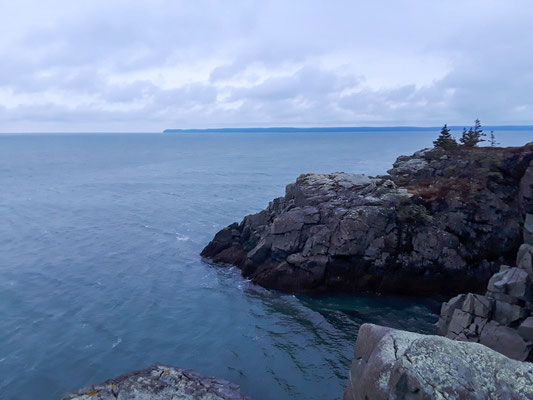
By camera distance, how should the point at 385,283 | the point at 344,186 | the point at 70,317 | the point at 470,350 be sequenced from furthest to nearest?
the point at 344,186
the point at 385,283
the point at 70,317
the point at 470,350

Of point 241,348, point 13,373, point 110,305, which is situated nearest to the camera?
Result: point 13,373

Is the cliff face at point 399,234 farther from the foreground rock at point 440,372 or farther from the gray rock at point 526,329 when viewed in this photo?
the foreground rock at point 440,372

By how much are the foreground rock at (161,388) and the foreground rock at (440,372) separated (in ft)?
34.9

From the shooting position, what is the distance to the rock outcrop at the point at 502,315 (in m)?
27.3

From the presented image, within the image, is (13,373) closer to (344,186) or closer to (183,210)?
(344,186)

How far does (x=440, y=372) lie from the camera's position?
16.2 meters

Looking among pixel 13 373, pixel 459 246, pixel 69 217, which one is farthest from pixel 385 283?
pixel 69 217

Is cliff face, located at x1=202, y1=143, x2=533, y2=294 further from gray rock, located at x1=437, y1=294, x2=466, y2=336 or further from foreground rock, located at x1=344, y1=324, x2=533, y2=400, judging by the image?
foreground rock, located at x1=344, y1=324, x2=533, y2=400

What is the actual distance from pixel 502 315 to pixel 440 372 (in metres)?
16.4

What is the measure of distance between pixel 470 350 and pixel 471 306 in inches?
585

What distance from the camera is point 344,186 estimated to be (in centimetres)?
4909

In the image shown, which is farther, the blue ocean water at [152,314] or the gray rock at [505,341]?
the blue ocean water at [152,314]

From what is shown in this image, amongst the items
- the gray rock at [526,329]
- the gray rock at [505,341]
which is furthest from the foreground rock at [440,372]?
the gray rock at [526,329]

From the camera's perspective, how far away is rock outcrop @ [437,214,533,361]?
27312 millimetres
